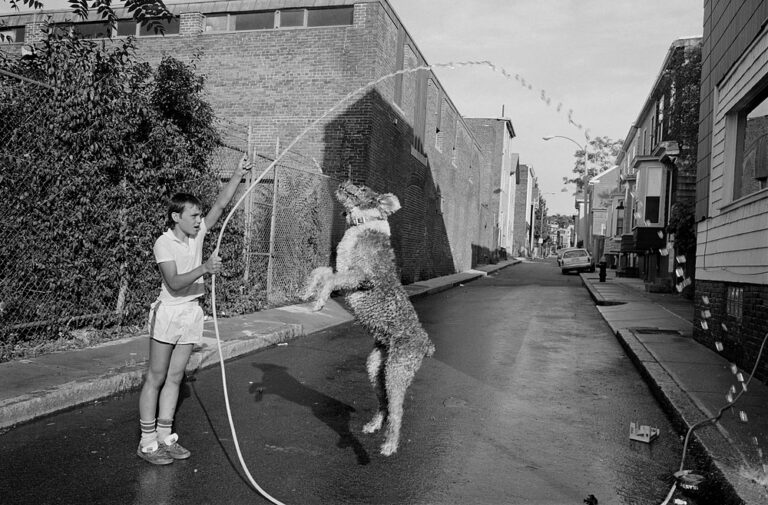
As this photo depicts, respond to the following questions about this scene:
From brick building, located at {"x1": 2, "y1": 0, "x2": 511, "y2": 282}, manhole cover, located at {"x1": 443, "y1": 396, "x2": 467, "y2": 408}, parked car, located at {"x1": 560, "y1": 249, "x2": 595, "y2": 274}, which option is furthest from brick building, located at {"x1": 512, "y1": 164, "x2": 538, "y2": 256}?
manhole cover, located at {"x1": 443, "y1": 396, "x2": 467, "y2": 408}

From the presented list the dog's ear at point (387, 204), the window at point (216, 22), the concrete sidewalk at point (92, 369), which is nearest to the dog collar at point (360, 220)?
the dog's ear at point (387, 204)

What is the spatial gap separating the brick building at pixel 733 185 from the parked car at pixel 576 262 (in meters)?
28.9

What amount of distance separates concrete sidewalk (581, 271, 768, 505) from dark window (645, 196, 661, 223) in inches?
621

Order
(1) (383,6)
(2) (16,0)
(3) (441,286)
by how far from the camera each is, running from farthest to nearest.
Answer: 1. (3) (441,286)
2. (1) (383,6)
3. (2) (16,0)

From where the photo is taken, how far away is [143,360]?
7164 mm

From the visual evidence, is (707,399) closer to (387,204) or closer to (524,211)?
(387,204)

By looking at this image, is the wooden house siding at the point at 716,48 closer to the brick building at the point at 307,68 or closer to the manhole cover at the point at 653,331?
the manhole cover at the point at 653,331

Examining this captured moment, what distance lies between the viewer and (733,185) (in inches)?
360

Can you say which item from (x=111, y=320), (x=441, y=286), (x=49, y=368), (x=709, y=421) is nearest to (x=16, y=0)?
(x=111, y=320)

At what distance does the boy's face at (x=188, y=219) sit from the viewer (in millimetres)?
4359

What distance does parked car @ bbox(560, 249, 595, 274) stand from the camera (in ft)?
128

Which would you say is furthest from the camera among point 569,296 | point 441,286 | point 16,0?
point 441,286

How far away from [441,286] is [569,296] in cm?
463

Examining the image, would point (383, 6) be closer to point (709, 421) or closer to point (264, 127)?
point (264, 127)
